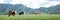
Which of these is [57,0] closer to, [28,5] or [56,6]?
[56,6]

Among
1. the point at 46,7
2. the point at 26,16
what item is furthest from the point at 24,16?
the point at 46,7

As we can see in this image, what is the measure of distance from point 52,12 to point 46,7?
115 mm

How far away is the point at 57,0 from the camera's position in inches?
175

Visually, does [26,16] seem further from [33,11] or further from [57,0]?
[57,0]

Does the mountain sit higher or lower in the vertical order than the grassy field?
higher

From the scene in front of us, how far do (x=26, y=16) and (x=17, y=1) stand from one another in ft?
0.84

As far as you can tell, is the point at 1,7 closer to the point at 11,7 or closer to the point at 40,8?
the point at 11,7

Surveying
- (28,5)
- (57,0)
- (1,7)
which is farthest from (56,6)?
(1,7)

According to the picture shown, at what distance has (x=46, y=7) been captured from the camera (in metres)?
4.45

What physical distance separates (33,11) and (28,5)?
12 cm

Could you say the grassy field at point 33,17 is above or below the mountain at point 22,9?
below

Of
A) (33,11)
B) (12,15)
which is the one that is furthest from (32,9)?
(12,15)

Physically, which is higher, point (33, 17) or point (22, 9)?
point (22, 9)

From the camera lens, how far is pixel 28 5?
4.46m
